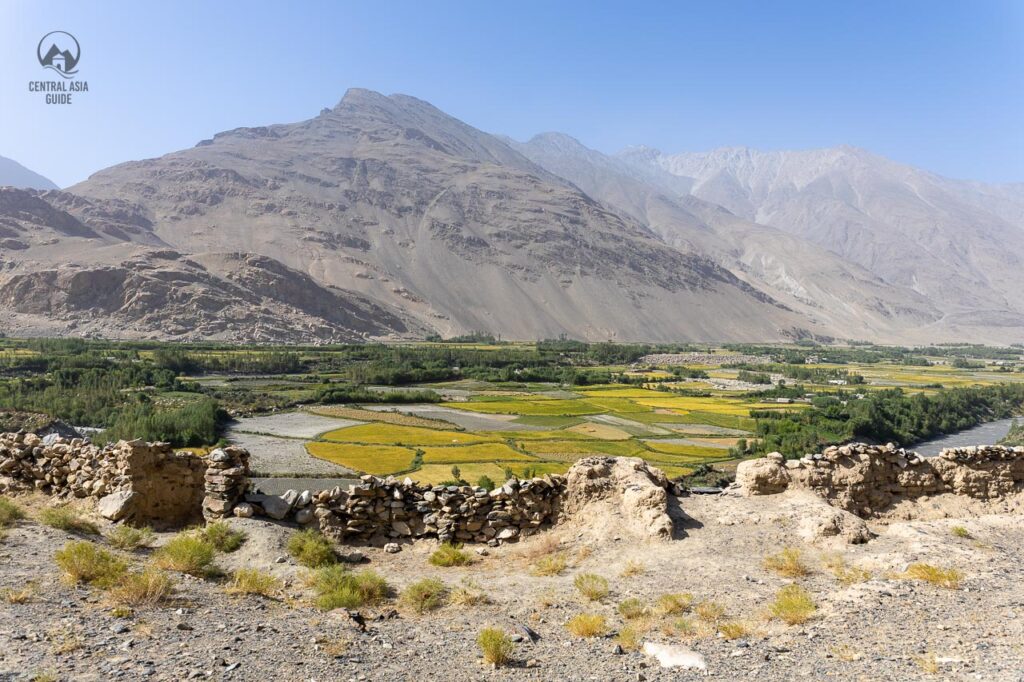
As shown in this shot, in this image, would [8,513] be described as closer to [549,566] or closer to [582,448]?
[549,566]

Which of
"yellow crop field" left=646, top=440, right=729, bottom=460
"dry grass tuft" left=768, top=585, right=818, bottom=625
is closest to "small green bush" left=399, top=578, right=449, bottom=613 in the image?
"dry grass tuft" left=768, top=585, right=818, bottom=625

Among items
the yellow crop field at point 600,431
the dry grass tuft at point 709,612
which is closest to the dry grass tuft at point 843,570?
the dry grass tuft at point 709,612

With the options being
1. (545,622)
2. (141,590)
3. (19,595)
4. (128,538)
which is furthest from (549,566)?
(19,595)

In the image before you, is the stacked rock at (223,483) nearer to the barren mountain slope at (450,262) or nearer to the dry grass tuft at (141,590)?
the dry grass tuft at (141,590)

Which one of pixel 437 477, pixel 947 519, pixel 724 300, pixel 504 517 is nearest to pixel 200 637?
pixel 504 517

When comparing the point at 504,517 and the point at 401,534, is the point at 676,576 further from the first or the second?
the point at 401,534

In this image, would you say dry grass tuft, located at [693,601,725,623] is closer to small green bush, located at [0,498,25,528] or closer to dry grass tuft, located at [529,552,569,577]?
dry grass tuft, located at [529,552,569,577]

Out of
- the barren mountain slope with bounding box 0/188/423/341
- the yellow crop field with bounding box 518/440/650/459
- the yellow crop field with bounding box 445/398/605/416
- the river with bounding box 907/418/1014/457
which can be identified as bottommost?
the river with bounding box 907/418/1014/457
